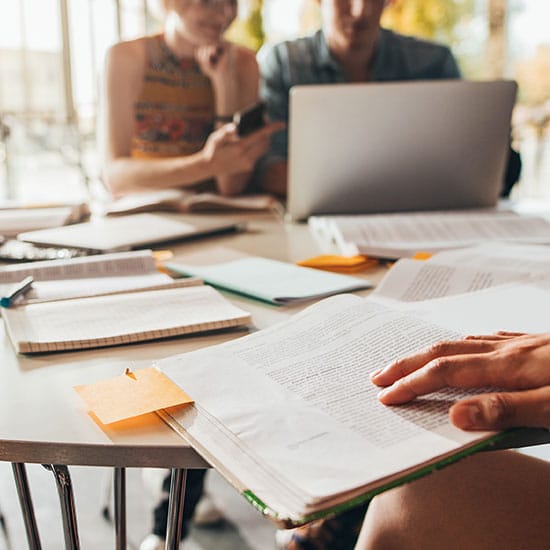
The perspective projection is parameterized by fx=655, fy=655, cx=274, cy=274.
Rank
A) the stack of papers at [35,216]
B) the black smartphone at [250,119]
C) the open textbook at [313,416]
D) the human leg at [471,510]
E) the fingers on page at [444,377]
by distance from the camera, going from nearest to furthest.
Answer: the open textbook at [313,416]
the fingers on page at [444,377]
the human leg at [471,510]
the stack of papers at [35,216]
the black smartphone at [250,119]

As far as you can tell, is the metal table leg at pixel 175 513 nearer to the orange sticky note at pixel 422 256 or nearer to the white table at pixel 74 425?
the white table at pixel 74 425

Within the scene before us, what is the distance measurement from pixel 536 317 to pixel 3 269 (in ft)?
2.46

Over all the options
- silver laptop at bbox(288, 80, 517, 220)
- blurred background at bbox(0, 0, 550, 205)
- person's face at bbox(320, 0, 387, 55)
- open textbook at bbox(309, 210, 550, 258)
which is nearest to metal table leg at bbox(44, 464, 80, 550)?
open textbook at bbox(309, 210, 550, 258)

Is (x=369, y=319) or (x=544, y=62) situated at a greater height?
(x=544, y=62)

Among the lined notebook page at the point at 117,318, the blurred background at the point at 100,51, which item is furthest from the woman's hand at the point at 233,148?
the blurred background at the point at 100,51

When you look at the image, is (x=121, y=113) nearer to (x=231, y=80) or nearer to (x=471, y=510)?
(x=231, y=80)

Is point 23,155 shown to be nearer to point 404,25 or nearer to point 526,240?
point 404,25

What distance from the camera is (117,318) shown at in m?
0.79

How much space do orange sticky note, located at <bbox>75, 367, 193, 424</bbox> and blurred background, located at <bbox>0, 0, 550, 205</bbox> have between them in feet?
13.9

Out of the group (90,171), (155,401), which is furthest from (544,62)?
(155,401)

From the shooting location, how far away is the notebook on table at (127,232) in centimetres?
114

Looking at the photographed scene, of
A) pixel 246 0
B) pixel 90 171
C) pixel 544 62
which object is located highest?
pixel 246 0

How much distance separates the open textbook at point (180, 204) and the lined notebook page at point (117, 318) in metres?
0.64

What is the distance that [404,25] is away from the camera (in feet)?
17.4
